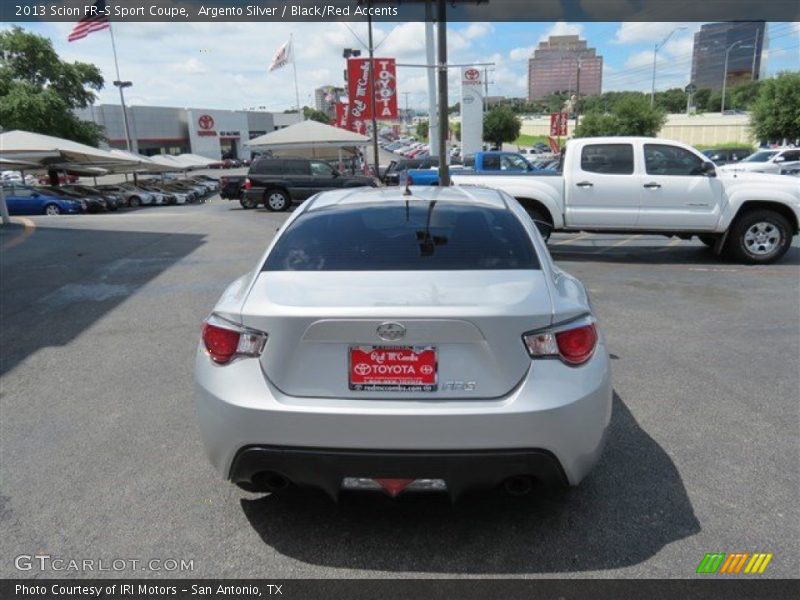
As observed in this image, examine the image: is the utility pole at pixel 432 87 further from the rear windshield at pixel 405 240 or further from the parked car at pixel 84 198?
the rear windshield at pixel 405 240

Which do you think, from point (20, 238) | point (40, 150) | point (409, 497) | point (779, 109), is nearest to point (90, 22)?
point (40, 150)

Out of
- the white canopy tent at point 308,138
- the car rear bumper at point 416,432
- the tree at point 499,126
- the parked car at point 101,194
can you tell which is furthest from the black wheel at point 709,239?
the tree at point 499,126

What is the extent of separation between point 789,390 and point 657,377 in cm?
91

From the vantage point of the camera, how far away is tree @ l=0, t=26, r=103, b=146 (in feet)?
132

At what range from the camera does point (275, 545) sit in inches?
109

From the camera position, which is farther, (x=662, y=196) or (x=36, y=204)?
(x=36, y=204)

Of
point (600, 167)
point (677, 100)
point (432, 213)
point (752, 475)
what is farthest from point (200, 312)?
point (677, 100)

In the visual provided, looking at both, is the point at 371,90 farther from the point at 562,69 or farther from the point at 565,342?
the point at 562,69

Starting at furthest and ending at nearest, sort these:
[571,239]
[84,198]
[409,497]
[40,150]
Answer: [84,198]
[40,150]
[571,239]
[409,497]

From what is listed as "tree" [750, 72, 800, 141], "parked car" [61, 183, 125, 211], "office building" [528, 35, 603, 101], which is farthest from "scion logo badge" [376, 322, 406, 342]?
"office building" [528, 35, 603, 101]

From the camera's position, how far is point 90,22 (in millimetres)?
26766

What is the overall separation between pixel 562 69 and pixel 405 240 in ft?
615

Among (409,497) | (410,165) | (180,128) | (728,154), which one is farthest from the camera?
(180,128)

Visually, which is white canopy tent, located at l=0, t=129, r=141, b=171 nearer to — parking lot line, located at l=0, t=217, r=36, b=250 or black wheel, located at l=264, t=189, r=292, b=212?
parking lot line, located at l=0, t=217, r=36, b=250
